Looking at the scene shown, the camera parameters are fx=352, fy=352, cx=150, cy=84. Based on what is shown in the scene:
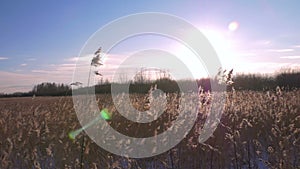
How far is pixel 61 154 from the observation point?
4461 millimetres

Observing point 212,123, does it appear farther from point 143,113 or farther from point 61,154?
point 61,154

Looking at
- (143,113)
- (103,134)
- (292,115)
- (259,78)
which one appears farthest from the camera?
(259,78)

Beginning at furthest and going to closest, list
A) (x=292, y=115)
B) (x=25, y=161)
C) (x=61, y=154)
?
(x=292, y=115)
(x=61, y=154)
(x=25, y=161)

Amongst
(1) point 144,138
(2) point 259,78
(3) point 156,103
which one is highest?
(2) point 259,78

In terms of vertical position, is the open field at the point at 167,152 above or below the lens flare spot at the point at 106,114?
below

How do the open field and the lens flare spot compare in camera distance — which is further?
the lens flare spot

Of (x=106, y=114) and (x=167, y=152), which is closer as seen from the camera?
(x=167, y=152)

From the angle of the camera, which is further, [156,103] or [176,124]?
[156,103]

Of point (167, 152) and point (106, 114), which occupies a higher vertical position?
point (106, 114)

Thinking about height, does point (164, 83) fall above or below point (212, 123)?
above

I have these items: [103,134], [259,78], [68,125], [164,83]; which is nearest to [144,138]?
[103,134]

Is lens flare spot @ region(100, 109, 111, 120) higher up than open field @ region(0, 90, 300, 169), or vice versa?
lens flare spot @ region(100, 109, 111, 120)

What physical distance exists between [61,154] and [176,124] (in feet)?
4.99

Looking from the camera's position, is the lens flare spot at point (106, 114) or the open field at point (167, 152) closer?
the open field at point (167, 152)
